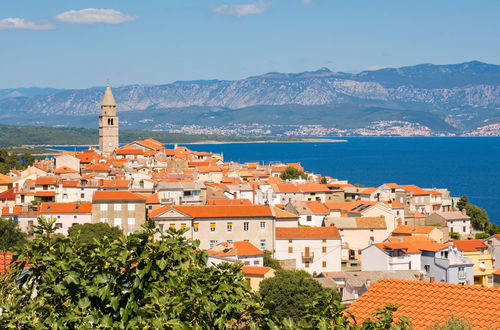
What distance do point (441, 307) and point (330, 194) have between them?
6177 centimetres

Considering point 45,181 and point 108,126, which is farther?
point 108,126

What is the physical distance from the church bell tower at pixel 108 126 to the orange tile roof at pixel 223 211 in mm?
64975

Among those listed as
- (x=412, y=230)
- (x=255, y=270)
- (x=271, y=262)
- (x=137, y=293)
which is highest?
(x=137, y=293)

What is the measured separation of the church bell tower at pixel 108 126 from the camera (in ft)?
357

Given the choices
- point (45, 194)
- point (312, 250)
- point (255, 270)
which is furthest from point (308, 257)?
point (45, 194)

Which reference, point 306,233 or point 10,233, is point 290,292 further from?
point 10,233

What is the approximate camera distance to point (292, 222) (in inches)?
1870

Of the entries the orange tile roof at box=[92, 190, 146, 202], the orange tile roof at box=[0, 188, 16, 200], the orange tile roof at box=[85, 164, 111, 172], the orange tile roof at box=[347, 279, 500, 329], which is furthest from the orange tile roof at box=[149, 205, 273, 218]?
the orange tile roof at box=[347, 279, 500, 329]

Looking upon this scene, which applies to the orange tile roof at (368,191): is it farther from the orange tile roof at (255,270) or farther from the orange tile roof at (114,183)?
the orange tile roof at (255,270)

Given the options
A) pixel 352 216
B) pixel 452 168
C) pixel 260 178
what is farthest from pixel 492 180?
pixel 352 216

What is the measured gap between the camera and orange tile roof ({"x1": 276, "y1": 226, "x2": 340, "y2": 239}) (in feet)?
145

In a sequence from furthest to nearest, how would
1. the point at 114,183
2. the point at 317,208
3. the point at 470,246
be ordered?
the point at 114,183 → the point at 317,208 → the point at 470,246

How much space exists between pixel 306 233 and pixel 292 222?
122 inches

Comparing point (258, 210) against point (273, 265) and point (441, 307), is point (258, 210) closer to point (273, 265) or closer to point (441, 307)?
point (273, 265)
